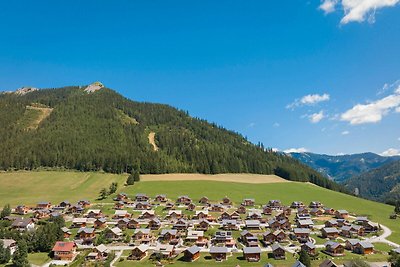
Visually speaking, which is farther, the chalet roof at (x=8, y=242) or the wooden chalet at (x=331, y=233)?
the wooden chalet at (x=331, y=233)

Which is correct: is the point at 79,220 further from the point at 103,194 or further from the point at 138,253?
the point at 103,194

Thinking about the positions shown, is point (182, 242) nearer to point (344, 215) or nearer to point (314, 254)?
point (314, 254)

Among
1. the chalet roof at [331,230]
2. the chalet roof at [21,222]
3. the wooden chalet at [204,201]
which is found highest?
the wooden chalet at [204,201]

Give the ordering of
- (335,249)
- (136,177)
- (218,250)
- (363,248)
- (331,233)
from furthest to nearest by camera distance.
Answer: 1. (136,177)
2. (331,233)
3. (363,248)
4. (335,249)
5. (218,250)

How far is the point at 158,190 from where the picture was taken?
154m

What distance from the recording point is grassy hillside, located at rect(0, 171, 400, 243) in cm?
13788

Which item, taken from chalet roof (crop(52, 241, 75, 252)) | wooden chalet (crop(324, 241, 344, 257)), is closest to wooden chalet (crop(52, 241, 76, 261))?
chalet roof (crop(52, 241, 75, 252))

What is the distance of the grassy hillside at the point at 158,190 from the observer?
138 metres

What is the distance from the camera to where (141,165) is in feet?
629

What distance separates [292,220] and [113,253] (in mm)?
60011

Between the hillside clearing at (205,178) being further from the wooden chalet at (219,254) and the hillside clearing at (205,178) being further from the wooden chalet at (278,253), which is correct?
the wooden chalet at (278,253)

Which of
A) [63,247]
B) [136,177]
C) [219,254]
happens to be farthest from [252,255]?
[136,177]

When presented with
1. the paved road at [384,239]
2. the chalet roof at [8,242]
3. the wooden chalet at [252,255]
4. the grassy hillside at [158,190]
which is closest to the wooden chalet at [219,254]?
the wooden chalet at [252,255]

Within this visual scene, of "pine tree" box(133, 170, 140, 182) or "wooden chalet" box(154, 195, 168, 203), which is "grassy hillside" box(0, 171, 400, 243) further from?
"wooden chalet" box(154, 195, 168, 203)
